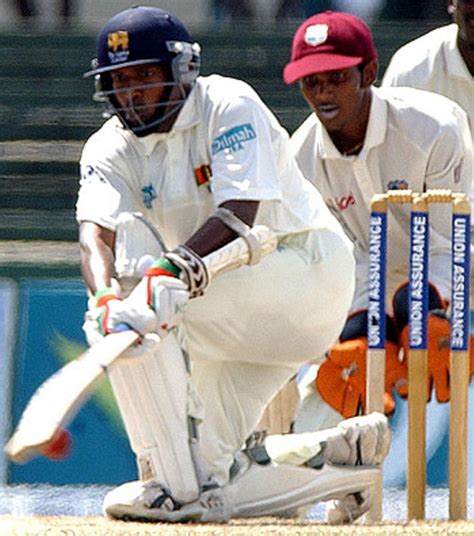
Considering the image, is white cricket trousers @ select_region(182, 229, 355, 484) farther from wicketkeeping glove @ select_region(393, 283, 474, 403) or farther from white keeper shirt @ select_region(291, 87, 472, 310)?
white keeper shirt @ select_region(291, 87, 472, 310)

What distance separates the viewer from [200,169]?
4.50 meters

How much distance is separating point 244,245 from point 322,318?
378mm

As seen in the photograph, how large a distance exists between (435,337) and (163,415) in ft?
2.74

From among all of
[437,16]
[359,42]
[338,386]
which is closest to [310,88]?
[359,42]

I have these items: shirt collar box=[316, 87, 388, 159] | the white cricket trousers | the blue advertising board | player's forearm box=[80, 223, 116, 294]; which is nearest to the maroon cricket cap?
shirt collar box=[316, 87, 388, 159]

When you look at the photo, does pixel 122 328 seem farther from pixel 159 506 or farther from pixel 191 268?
pixel 159 506

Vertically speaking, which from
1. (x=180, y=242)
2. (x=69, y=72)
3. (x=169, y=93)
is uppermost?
(x=169, y=93)

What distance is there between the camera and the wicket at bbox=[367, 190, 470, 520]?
455cm

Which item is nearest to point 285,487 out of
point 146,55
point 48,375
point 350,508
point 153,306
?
point 350,508

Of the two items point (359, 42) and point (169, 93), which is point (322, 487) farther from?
point (359, 42)

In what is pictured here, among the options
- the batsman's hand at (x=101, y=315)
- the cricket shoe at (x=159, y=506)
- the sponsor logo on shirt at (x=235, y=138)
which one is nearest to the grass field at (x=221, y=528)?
the cricket shoe at (x=159, y=506)

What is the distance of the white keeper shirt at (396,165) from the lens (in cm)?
523

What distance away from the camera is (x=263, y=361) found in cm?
464

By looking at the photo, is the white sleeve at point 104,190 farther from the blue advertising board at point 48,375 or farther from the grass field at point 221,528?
the blue advertising board at point 48,375
